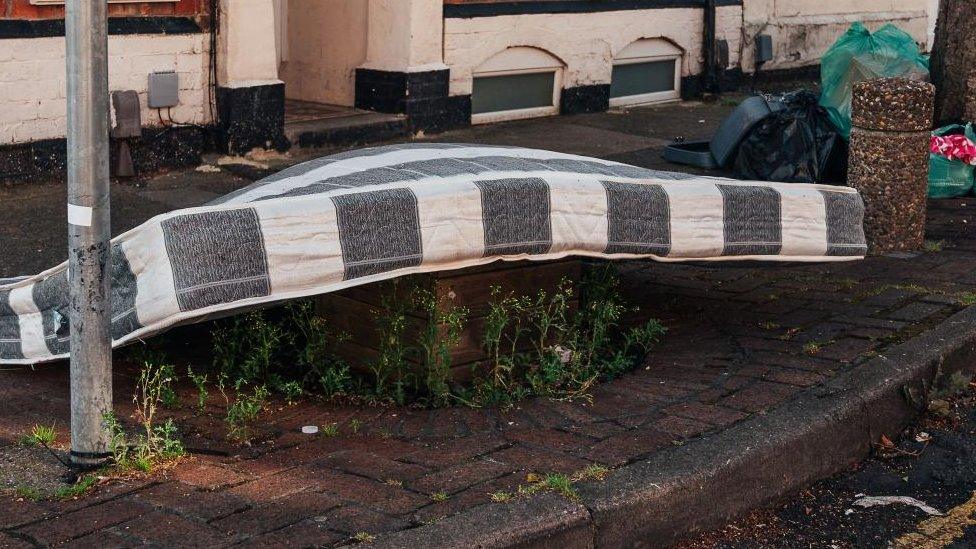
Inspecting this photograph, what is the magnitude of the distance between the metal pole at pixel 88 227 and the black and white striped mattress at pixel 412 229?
0.74 feet

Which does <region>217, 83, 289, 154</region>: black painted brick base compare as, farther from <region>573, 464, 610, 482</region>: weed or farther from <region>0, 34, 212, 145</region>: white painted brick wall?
<region>573, 464, 610, 482</region>: weed

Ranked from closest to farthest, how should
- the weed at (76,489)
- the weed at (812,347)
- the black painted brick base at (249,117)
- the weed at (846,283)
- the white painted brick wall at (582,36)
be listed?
the weed at (76,489), the weed at (812,347), the weed at (846,283), the black painted brick base at (249,117), the white painted brick wall at (582,36)

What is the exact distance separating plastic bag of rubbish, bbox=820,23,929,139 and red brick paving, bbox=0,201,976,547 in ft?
12.2

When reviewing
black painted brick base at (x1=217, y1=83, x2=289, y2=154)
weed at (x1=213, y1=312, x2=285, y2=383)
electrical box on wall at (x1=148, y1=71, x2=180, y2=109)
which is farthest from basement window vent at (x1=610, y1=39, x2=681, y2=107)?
weed at (x1=213, y1=312, x2=285, y2=383)

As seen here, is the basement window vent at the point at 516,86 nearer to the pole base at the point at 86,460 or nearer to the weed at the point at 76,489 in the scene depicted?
the pole base at the point at 86,460

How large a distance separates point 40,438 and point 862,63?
748 centimetres

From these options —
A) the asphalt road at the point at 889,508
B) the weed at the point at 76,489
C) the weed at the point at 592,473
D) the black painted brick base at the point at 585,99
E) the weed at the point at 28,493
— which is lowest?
the asphalt road at the point at 889,508

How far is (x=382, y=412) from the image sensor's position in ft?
14.6

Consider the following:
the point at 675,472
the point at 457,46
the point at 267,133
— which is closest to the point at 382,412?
the point at 675,472

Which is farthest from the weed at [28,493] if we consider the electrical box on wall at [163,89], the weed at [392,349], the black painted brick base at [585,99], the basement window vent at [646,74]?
the basement window vent at [646,74]

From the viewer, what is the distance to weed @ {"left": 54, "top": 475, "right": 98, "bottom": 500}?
3.59 metres

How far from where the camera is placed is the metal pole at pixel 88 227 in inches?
139

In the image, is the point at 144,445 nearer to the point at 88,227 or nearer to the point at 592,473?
the point at 88,227

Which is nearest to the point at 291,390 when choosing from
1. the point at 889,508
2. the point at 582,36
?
the point at 889,508
